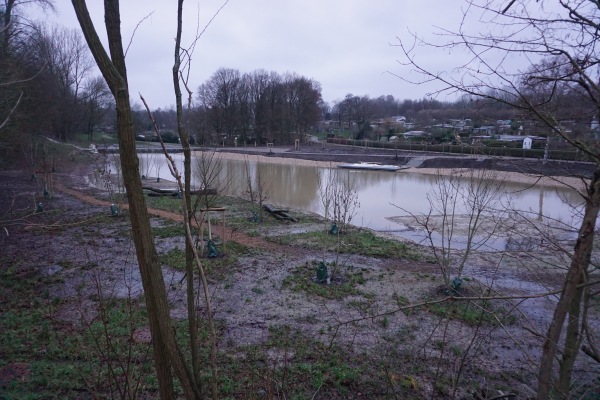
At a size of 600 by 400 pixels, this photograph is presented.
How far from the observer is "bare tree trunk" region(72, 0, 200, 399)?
172cm

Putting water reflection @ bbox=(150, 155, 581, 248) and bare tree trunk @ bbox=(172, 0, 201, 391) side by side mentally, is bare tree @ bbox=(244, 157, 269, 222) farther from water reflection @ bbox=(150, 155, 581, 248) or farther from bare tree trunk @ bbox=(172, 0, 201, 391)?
bare tree trunk @ bbox=(172, 0, 201, 391)

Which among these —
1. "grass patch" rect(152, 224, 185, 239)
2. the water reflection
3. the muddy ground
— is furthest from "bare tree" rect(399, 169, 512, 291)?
"grass patch" rect(152, 224, 185, 239)

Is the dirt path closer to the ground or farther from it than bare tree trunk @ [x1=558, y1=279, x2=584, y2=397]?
closer to the ground

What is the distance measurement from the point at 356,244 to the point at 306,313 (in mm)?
6199

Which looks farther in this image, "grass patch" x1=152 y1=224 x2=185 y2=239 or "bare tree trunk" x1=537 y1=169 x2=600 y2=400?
"grass patch" x1=152 y1=224 x2=185 y2=239

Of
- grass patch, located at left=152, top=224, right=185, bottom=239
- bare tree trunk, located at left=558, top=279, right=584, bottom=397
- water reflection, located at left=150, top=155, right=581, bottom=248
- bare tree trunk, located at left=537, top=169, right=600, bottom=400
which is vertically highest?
bare tree trunk, located at left=537, top=169, right=600, bottom=400

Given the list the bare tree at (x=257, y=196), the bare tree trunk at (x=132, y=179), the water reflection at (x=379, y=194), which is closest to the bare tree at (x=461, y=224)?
the water reflection at (x=379, y=194)

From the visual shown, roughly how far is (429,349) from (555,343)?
5171 millimetres

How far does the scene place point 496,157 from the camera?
10.9ft

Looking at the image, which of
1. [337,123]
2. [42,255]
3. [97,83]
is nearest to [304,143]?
[337,123]

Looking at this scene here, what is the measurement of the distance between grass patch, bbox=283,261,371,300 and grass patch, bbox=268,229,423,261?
5.82ft

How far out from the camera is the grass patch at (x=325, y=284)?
9195 mm

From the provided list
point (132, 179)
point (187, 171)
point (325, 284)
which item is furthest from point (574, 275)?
point (325, 284)

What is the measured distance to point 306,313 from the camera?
8.05m
